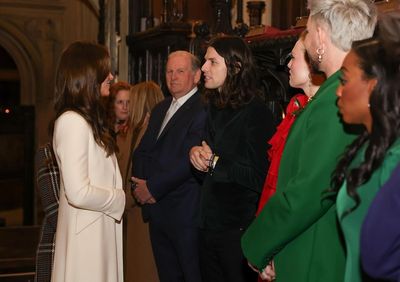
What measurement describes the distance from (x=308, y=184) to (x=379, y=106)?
54cm

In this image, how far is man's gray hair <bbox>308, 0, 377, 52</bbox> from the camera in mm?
2268

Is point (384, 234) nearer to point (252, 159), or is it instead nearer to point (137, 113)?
point (252, 159)

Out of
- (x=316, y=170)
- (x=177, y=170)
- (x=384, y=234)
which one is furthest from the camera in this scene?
(x=177, y=170)

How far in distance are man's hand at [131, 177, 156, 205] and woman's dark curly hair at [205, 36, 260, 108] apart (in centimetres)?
83

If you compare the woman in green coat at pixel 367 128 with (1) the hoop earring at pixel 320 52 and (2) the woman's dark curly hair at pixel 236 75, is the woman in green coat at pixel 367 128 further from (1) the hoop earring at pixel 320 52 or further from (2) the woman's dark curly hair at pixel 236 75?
(2) the woman's dark curly hair at pixel 236 75

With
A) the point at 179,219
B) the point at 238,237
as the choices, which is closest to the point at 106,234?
the point at 238,237

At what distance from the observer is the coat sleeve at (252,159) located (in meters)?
3.24

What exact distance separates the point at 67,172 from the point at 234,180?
29.4 inches

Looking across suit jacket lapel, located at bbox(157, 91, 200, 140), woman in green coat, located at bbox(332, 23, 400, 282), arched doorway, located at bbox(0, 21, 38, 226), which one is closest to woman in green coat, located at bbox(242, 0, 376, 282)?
woman in green coat, located at bbox(332, 23, 400, 282)

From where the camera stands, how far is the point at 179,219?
12.9 feet

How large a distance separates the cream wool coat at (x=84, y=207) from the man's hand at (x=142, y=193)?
0.84 m

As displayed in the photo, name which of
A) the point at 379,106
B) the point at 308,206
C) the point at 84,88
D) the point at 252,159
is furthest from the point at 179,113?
the point at 379,106

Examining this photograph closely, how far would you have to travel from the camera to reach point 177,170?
155 inches

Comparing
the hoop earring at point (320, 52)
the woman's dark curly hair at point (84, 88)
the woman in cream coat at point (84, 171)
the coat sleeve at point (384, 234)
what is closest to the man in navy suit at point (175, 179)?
the woman in cream coat at point (84, 171)
